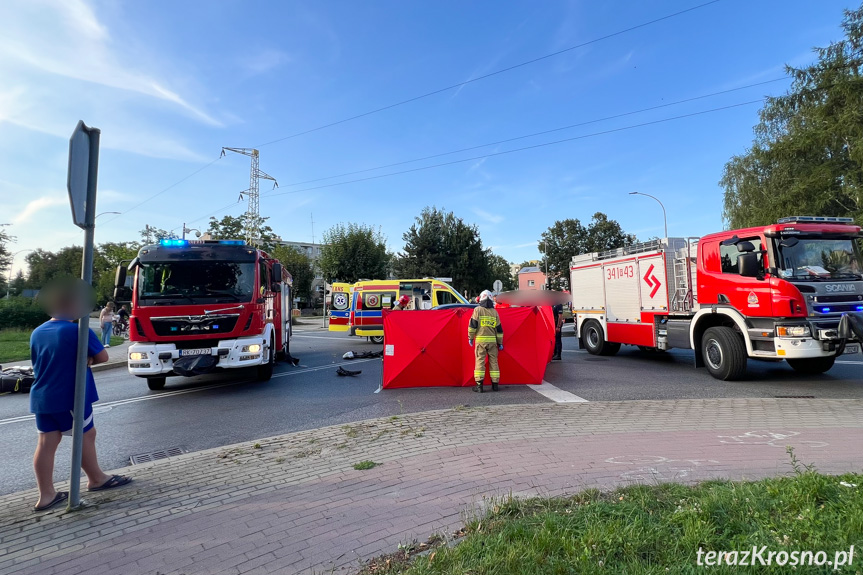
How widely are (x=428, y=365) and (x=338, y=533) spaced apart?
582 centimetres

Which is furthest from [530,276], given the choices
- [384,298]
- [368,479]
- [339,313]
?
[368,479]

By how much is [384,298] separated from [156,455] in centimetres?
1356

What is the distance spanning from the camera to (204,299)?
8.88 meters

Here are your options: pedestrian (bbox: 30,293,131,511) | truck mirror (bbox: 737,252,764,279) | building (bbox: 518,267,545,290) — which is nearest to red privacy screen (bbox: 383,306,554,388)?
truck mirror (bbox: 737,252,764,279)

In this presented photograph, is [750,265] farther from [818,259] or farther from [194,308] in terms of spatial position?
[194,308]

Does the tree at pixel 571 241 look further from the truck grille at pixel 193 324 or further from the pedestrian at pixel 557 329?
the truck grille at pixel 193 324

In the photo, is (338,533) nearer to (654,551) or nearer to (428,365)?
(654,551)

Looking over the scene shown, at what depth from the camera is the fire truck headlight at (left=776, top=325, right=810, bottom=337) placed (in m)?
7.86

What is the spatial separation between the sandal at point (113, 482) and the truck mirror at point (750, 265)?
937 centimetres

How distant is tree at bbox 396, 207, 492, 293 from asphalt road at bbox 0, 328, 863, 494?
30933mm

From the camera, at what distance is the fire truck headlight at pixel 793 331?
786cm

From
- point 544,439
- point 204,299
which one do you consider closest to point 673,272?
point 544,439

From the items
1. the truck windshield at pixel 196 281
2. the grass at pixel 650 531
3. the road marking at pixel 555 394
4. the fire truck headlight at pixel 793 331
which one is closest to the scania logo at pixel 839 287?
the fire truck headlight at pixel 793 331

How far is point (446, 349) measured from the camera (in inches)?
352
